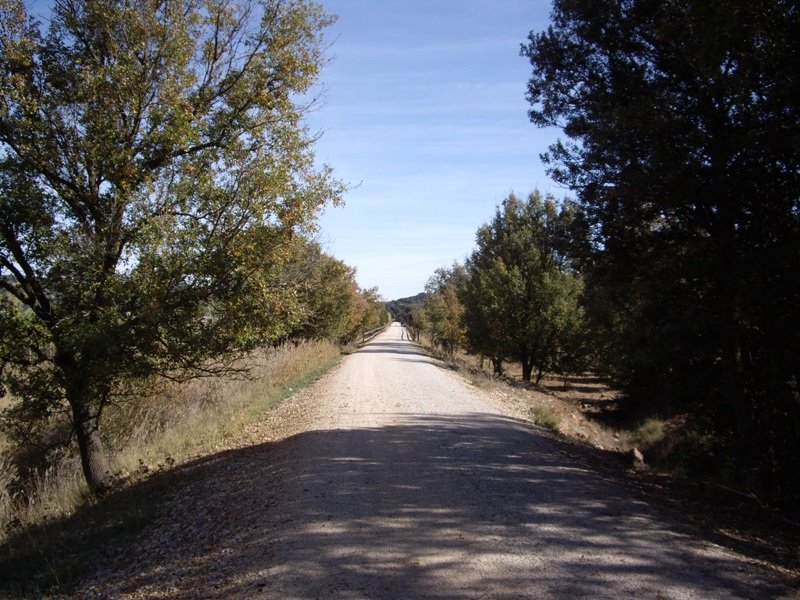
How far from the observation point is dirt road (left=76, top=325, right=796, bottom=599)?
14.0 feet

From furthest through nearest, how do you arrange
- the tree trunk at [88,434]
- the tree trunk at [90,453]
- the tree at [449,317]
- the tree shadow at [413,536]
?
the tree at [449,317], the tree trunk at [90,453], the tree trunk at [88,434], the tree shadow at [413,536]

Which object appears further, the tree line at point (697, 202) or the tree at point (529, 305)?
the tree at point (529, 305)

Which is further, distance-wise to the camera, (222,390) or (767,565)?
(222,390)

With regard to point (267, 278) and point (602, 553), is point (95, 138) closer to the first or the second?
point (267, 278)

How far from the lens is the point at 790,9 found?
6352 mm

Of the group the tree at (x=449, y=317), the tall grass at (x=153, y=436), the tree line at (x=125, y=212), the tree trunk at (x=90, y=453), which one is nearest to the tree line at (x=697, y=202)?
the tree line at (x=125, y=212)

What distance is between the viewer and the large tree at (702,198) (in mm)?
6965

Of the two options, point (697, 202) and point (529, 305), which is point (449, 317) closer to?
point (529, 305)

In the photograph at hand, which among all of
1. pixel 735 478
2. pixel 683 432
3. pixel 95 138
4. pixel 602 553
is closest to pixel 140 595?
pixel 602 553

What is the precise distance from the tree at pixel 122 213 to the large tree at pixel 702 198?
5.11 meters

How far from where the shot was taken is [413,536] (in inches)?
203

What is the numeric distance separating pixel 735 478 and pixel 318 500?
6.33 m

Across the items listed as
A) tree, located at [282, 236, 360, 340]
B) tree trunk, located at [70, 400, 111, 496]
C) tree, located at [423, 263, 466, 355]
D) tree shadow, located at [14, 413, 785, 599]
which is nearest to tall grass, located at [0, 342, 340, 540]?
tree trunk, located at [70, 400, 111, 496]

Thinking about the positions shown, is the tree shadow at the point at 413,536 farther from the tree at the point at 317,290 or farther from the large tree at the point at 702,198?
the tree at the point at 317,290
